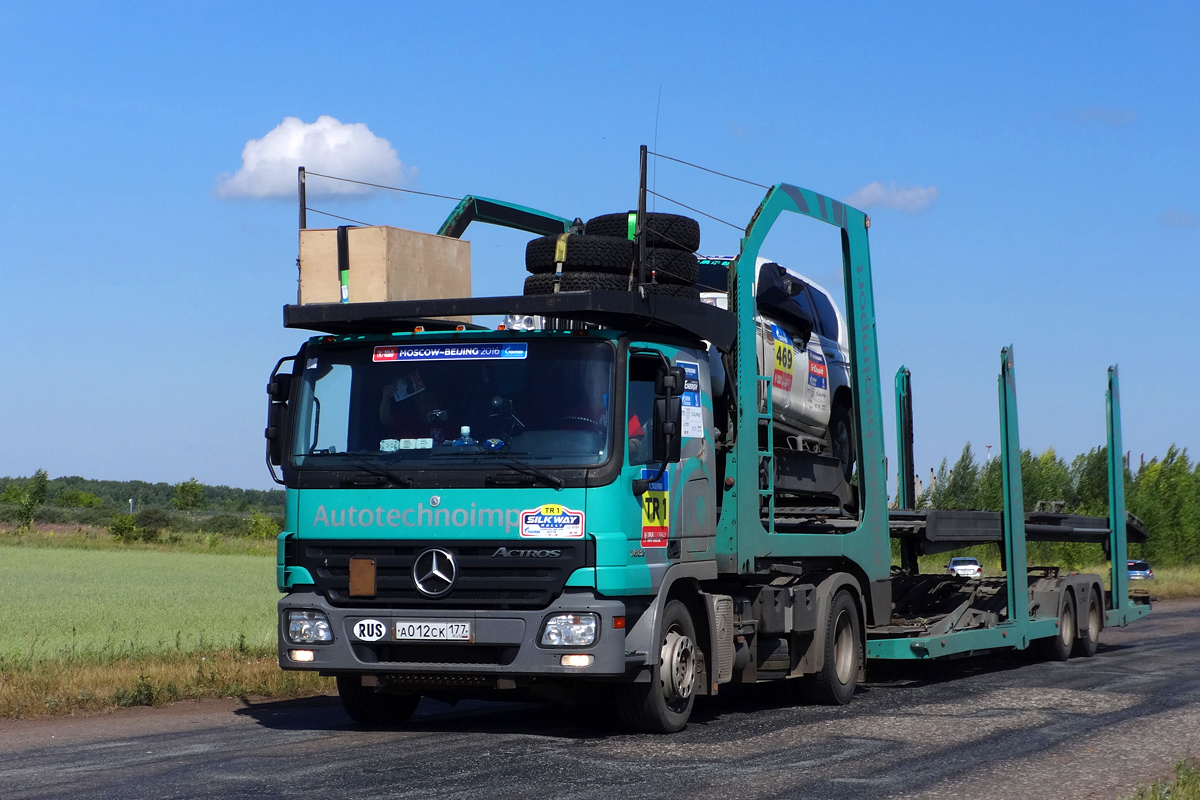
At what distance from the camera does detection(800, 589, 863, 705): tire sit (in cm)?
1145

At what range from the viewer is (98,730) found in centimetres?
1005

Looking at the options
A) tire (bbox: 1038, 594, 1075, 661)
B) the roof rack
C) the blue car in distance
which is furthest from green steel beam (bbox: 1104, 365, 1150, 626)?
the blue car in distance

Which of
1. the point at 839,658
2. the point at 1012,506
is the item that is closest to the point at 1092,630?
the point at 1012,506

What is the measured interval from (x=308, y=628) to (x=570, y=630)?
Result: 176 cm

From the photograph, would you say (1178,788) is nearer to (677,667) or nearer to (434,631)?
(677,667)

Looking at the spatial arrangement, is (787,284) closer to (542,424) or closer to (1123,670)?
(542,424)

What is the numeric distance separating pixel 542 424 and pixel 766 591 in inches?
112

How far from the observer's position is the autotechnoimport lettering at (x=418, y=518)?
8.79 meters

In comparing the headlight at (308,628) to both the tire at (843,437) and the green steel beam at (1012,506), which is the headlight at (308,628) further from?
the green steel beam at (1012,506)

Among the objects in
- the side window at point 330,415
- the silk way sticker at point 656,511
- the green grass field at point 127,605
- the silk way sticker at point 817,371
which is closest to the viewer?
the silk way sticker at point 656,511

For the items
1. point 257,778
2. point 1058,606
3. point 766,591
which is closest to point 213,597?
point 1058,606

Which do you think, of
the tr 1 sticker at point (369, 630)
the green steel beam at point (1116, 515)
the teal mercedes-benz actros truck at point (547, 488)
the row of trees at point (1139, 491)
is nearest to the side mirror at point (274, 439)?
the teal mercedes-benz actros truck at point (547, 488)

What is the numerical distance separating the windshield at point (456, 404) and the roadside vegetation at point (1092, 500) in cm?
820

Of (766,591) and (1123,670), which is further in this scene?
(1123,670)
